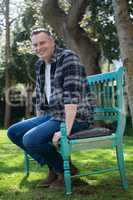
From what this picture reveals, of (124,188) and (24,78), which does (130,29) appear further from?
(24,78)

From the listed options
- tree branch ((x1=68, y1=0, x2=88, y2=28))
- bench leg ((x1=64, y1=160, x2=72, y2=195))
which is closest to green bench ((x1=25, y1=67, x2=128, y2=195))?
bench leg ((x1=64, y1=160, x2=72, y2=195))

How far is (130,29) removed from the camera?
680 centimetres

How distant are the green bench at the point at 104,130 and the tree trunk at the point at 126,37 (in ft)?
1.83

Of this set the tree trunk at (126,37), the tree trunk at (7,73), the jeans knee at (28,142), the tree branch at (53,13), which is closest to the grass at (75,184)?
the jeans knee at (28,142)

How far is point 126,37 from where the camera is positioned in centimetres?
679

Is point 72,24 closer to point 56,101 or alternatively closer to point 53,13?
point 53,13

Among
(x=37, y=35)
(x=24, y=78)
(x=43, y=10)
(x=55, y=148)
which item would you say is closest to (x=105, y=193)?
(x=55, y=148)

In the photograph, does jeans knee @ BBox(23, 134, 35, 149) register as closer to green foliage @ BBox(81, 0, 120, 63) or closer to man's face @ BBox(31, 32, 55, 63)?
man's face @ BBox(31, 32, 55, 63)

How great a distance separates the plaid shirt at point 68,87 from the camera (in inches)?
196

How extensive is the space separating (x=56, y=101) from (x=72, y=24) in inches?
478

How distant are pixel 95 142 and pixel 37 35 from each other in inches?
46.9

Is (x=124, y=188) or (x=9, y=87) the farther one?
(x=9, y=87)

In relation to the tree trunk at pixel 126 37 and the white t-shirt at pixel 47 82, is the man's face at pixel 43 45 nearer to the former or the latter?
the white t-shirt at pixel 47 82

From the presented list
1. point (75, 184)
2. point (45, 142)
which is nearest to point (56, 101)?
point (45, 142)
